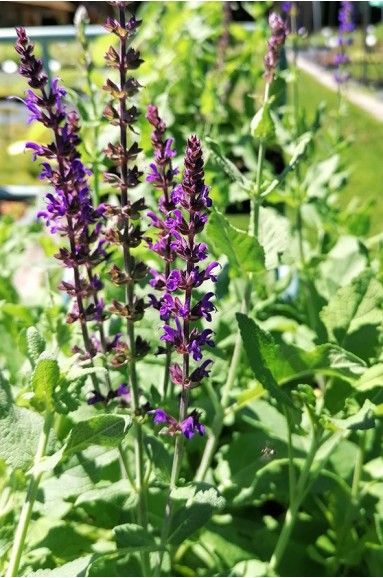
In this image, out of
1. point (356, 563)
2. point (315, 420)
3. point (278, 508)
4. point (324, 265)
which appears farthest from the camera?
point (324, 265)

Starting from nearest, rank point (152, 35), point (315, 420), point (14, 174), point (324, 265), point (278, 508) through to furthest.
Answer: point (315, 420), point (278, 508), point (324, 265), point (152, 35), point (14, 174)

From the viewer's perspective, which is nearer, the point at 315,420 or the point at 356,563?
the point at 315,420

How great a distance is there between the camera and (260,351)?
1.04 meters

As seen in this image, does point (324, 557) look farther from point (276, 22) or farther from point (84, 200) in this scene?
point (276, 22)

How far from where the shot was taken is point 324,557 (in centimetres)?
137

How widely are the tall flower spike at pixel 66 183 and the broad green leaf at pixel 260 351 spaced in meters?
0.23

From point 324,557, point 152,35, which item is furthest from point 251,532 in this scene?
point 152,35

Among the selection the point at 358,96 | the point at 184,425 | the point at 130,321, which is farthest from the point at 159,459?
the point at 358,96

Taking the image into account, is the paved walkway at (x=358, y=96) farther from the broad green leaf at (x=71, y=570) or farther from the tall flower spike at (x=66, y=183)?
the broad green leaf at (x=71, y=570)

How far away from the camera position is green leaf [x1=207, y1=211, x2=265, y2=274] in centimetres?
107

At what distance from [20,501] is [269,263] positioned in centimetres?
59

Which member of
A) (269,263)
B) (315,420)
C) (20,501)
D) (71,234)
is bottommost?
(20,501)

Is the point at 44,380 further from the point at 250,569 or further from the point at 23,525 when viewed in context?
the point at 250,569

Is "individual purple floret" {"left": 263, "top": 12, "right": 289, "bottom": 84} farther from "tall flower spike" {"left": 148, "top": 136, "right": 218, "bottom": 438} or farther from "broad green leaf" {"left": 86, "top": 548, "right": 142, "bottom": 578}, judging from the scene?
"broad green leaf" {"left": 86, "top": 548, "right": 142, "bottom": 578}
